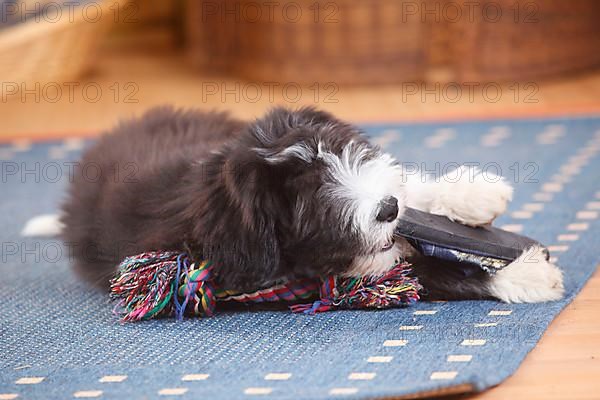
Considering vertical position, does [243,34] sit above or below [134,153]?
above

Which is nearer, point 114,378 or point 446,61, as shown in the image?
point 114,378

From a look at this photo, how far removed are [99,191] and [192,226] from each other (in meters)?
0.51

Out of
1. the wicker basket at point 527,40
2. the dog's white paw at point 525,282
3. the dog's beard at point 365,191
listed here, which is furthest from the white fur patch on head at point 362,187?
the wicker basket at point 527,40

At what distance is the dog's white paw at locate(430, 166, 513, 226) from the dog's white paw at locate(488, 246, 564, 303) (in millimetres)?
121

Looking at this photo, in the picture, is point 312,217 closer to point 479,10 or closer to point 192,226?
point 192,226

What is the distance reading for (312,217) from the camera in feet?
5.98

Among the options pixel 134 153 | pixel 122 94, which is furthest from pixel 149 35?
pixel 134 153

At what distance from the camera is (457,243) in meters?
1.98

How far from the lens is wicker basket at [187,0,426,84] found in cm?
454

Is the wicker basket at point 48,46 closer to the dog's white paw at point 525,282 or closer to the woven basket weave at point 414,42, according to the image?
the woven basket weave at point 414,42

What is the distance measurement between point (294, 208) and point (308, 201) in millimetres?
40

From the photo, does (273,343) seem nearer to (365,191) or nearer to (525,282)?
(365,191)

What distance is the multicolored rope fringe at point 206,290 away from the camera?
199 cm

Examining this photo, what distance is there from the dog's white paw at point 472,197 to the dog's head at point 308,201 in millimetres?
195
